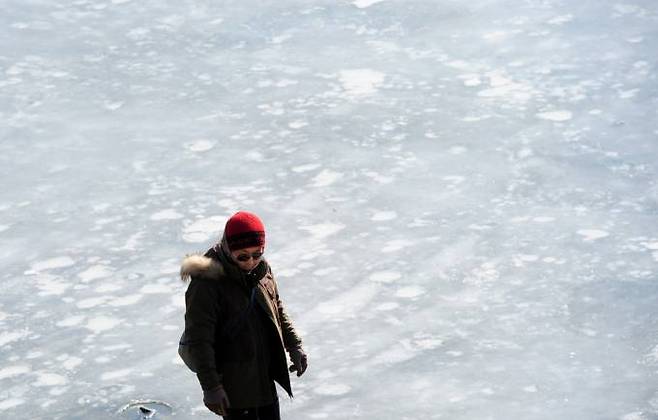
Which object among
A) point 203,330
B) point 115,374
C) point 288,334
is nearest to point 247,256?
point 203,330

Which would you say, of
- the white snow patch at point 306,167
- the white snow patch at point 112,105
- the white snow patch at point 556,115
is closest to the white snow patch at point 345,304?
the white snow patch at point 306,167

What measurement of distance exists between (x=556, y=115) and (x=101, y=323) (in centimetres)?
404

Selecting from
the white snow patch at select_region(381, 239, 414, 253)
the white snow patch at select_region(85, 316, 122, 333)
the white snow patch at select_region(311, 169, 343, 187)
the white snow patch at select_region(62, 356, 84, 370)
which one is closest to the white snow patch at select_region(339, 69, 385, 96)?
the white snow patch at select_region(311, 169, 343, 187)

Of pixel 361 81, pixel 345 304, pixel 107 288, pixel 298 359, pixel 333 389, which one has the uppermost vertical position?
pixel 361 81

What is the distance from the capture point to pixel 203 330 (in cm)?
386

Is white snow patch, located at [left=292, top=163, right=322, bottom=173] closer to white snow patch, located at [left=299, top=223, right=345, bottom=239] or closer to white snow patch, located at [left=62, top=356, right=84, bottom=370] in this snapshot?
white snow patch, located at [left=299, top=223, right=345, bottom=239]

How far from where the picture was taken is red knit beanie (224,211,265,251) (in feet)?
12.7

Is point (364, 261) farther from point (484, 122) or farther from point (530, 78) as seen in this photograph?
point (530, 78)

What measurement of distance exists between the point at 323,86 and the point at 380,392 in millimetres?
4298

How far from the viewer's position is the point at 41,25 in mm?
10688

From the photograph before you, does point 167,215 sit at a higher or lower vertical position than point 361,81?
lower

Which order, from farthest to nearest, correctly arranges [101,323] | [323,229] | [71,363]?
[323,229], [101,323], [71,363]

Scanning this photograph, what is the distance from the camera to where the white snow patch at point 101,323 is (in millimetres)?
6008

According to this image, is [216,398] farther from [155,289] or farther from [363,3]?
[363,3]
